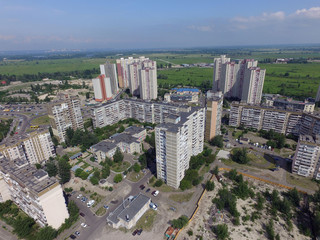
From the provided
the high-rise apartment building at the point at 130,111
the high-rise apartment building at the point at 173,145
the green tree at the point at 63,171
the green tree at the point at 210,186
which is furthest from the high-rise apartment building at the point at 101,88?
the green tree at the point at 210,186

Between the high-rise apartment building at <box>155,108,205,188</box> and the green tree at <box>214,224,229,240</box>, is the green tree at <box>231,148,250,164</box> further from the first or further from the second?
the green tree at <box>214,224,229,240</box>

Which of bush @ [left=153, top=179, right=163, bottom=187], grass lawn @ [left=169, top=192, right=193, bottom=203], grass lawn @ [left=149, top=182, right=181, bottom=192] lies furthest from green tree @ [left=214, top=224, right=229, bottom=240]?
bush @ [left=153, top=179, right=163, bottom=187]

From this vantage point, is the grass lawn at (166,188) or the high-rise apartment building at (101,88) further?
the high-rise apartment building at (101,88)

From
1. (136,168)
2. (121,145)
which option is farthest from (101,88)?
(136,168)

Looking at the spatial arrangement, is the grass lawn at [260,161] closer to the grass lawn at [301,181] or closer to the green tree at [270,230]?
the grass lawn at [301,181]

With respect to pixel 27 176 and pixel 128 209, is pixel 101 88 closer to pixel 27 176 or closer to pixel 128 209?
pixel 27 176

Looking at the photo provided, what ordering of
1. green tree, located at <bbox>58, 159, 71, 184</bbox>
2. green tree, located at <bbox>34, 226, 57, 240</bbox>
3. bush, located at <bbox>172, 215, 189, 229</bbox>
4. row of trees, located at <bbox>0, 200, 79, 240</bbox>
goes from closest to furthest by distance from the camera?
green tree, located at <bbox>34, 226, 57, 240</bbox> < row of trees, located at <bbox>0, 200, 79, 240</bbox> < bush, located at <bbox>172, 215, 189, 229</bbox> < green tree, located at <bbox>58, 159, 71, 184</bbox>

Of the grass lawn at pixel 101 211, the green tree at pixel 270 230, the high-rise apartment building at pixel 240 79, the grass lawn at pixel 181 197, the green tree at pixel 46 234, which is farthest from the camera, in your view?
the high-rise apartment building at pixel 240 79
